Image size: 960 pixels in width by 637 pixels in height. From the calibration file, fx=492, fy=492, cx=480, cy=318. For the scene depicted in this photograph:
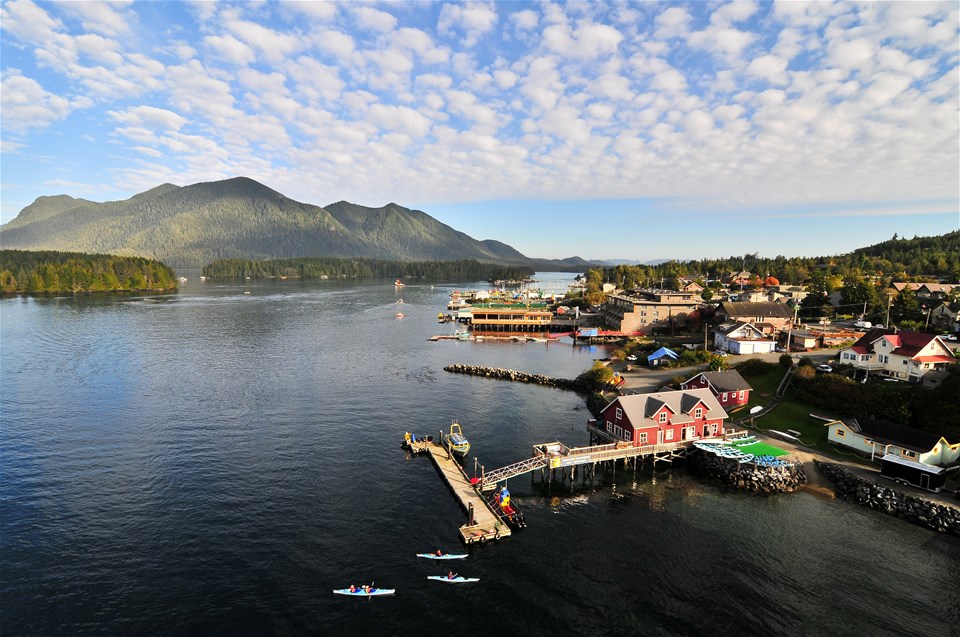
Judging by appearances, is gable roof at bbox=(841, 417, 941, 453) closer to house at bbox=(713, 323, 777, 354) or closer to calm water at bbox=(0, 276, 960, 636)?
calm water at bbox=(0, 276, 960, 636)

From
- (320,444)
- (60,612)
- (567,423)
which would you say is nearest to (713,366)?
(567,423)

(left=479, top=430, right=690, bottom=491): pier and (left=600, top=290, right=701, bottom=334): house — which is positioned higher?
(left=600, top=290, right=701, bottom=334): house

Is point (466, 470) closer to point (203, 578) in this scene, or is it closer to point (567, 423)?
point (567, 423)

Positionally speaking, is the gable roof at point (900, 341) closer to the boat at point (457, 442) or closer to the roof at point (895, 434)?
the roof at point (895, 434)

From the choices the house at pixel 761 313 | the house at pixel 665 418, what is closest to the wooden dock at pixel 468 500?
the house at pixel 665 418

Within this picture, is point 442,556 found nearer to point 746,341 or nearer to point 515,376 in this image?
point 515,376

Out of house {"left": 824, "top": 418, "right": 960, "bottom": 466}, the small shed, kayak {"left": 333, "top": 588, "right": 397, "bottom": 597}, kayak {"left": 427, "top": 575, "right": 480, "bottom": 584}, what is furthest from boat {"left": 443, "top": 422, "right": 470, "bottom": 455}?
the small shed
